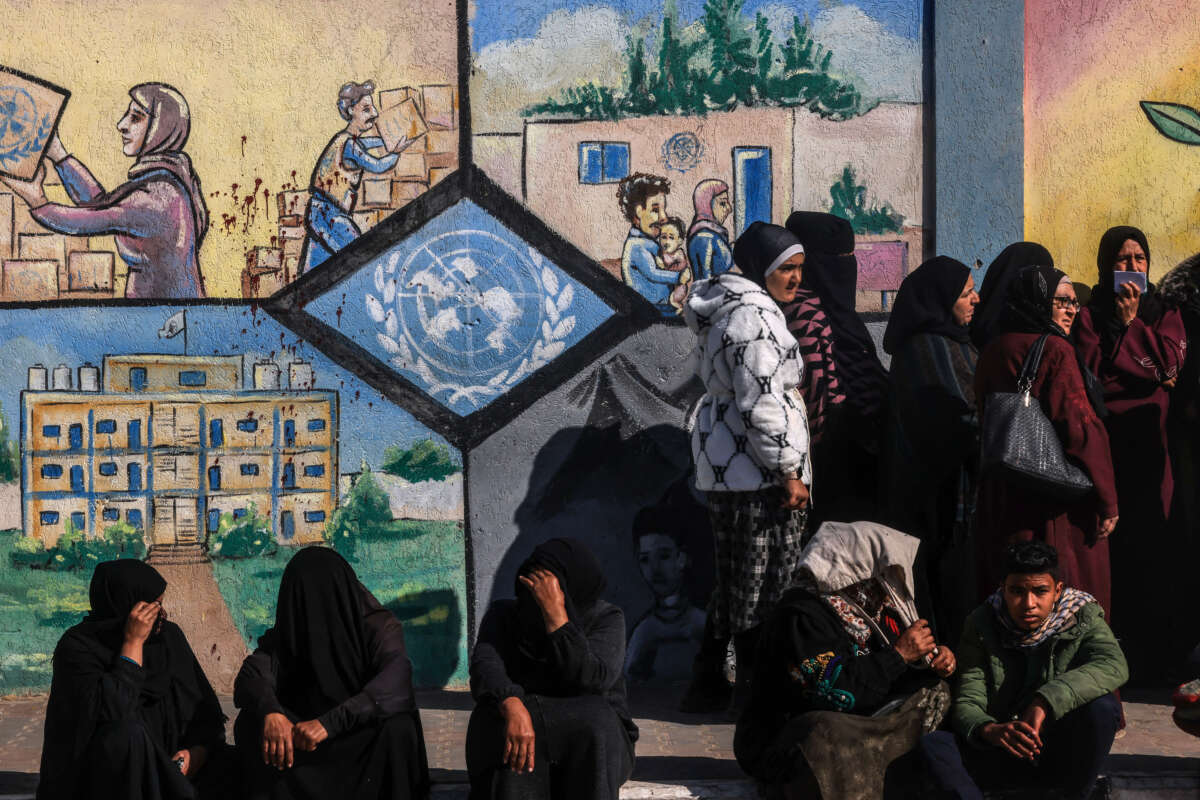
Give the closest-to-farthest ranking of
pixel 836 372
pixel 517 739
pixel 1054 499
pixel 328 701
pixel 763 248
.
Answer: pixel 517 739
pixel 328 701
pixel 1054 499
pixel 763 248
pixel 836 372

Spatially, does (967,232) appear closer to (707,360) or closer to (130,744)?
(707,360)

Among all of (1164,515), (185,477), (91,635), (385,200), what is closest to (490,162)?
(385,200)

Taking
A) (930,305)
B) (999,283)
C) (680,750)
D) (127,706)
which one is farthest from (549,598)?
(999,283)

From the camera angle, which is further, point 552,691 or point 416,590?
point 416,590

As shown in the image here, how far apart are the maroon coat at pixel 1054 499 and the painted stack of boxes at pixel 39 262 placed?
3.56 metres

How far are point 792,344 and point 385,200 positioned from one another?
186cm

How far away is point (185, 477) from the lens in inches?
249

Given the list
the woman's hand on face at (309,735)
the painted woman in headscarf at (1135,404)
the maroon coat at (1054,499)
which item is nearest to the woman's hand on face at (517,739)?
the woman's hand on face at (309,735)

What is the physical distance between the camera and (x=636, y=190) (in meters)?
6.48

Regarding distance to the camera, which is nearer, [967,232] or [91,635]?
[91,635]

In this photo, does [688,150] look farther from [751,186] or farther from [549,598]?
[549,598]

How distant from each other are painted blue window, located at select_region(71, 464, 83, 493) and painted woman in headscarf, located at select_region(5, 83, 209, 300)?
75 centimetres

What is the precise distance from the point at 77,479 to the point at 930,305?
349 centimetres

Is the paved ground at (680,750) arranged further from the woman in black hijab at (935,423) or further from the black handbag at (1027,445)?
the black handbag at (1027,445)
